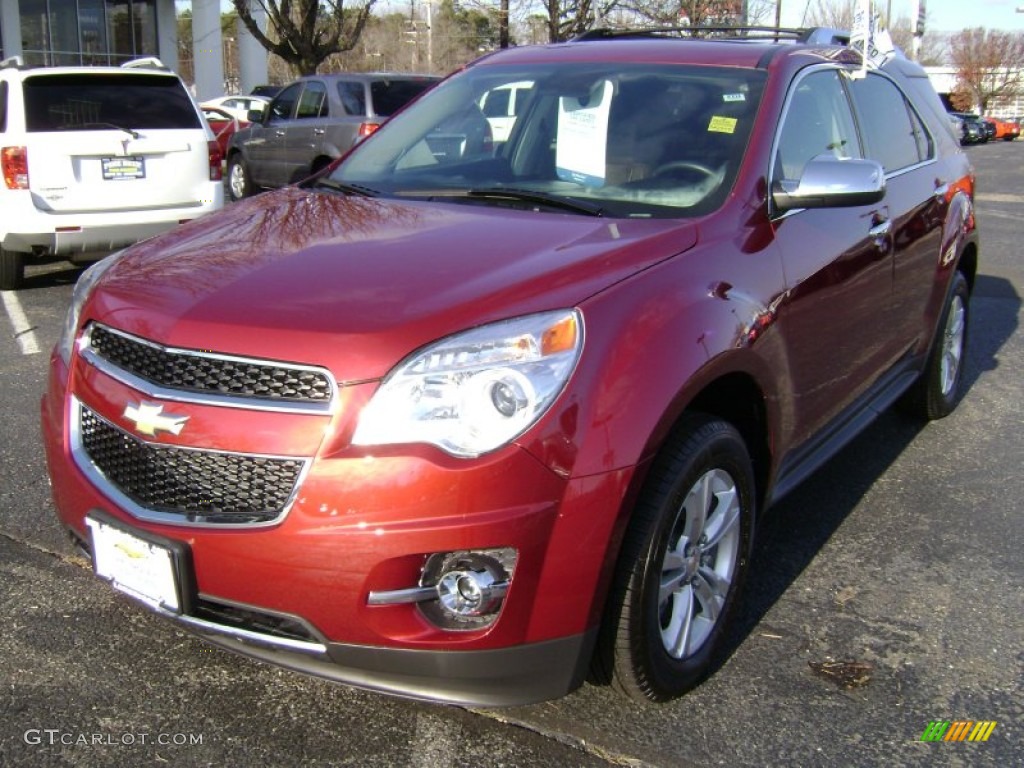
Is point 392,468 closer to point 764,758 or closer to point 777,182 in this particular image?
point 764,758

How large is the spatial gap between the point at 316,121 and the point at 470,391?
37.6ft

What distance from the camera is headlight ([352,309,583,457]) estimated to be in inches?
89.8

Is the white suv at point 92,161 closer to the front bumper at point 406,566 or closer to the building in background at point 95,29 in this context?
the front bumper at point 406,566

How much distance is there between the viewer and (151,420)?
246 cm

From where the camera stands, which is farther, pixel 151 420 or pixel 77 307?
pixel 77 307

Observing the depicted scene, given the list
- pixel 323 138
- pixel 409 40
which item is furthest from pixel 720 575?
pixel 409 40

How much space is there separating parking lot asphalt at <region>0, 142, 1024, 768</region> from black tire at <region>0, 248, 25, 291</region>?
4.24 metres

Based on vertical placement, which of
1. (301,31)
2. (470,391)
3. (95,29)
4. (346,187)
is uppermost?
(95,29)

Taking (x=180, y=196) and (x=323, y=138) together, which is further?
(x=323, y=138)

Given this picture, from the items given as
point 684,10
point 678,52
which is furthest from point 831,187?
point 684,10

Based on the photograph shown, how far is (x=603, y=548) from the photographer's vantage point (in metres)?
2.37

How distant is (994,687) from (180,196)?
6.99 metres

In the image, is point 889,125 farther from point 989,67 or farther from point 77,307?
point 989,67

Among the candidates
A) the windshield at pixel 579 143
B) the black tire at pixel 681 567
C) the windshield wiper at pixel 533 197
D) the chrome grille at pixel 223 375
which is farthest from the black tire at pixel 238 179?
the black tire at pixel 681 567
